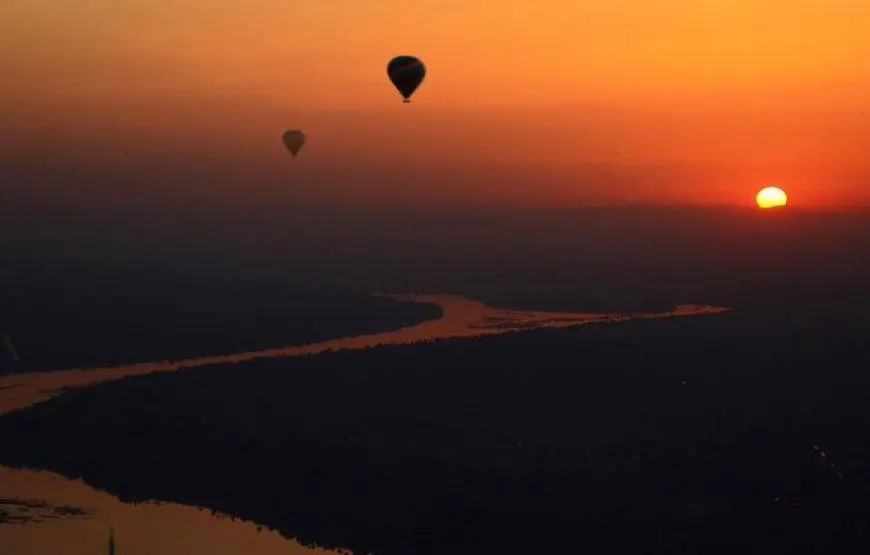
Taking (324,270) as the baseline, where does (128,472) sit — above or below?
below

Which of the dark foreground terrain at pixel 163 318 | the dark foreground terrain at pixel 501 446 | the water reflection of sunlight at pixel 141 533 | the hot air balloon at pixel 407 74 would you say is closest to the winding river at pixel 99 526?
the water reflection of sunlight at pixel 141 533

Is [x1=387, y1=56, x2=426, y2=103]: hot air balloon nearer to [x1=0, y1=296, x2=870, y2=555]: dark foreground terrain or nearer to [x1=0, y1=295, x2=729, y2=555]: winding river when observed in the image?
[x1=0, y1=296, x2=870, y2=555]: dark foreground terrain

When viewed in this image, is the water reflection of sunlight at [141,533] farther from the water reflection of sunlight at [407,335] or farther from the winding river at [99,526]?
the water reflection of sunlight at [407,335]

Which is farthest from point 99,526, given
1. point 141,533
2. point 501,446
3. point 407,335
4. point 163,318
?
point 163,318

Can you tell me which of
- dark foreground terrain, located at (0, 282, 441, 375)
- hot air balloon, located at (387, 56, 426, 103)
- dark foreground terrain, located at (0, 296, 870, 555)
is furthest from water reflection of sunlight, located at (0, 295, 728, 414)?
hot air balloon, located at (387, 56, 426, 103)

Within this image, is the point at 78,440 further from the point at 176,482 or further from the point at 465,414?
the point at 465,414

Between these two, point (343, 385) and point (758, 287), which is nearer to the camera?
point (343, 385)

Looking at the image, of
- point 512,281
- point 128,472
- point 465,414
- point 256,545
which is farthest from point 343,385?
point 512,281
